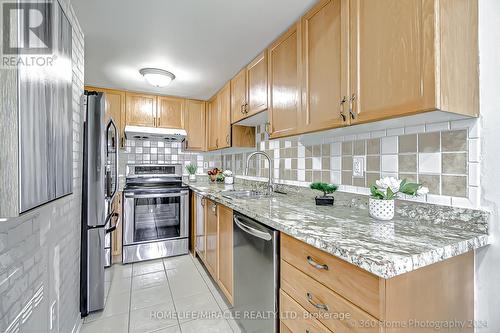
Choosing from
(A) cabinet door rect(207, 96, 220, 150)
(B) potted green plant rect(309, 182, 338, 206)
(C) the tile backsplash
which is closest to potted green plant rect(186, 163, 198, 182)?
(A) cabinet door rect(207, 96, 220, 150)

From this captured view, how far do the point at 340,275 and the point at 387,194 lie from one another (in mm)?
533

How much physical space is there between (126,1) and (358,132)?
1657 millimetres

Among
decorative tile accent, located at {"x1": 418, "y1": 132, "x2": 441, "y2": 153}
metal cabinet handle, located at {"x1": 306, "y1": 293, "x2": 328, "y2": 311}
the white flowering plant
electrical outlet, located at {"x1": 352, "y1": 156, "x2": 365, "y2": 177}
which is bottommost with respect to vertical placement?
metal cabinet handle, located at {"x1": 306, "y1": 293, "x2": 328, "y2": 311}

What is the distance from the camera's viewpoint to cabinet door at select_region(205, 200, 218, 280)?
204cm

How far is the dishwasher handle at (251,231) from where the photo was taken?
3.85 feet

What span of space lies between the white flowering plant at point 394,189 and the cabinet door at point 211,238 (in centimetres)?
131

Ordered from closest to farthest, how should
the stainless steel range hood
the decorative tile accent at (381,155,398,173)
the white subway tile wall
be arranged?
the white subway tile wall < the decorative tile accent at (381,155,398,173) < the stainless steel range hood

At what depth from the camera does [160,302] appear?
190 cm

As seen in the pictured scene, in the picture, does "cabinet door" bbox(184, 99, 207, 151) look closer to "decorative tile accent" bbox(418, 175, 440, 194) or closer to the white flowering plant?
the white flowering plant

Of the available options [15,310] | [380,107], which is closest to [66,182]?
[15,310]

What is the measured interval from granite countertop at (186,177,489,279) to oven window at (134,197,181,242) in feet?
5.69

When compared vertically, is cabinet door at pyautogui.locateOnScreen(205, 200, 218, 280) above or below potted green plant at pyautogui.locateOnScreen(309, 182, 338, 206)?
below

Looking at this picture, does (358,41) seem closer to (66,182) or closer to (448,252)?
(448,252)

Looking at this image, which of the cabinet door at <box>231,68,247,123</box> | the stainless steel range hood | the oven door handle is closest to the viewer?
the cabinet door at <box>231,68,247,123</box>
